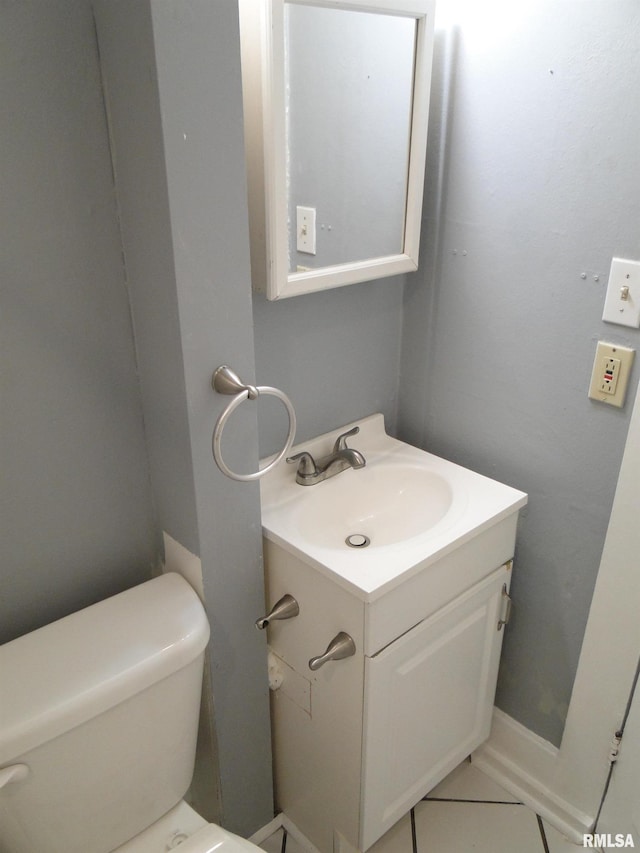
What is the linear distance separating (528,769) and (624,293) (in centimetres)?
112

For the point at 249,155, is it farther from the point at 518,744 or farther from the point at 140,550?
the point at 518,744

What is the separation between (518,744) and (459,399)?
835 mm

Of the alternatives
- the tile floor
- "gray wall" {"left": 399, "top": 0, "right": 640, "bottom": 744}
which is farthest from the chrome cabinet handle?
the tile floor

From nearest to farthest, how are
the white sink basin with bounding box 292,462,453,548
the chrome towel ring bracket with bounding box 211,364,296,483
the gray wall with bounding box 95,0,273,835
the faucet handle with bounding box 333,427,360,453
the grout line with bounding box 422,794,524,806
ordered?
1. the gray wall with bounding box 95,0,273,835
2. the chrome towel ring bracket with bounding box 211,364,296,483
3. the white sink basin with bounding box 292,462,453,548
4. the faucet handle with bounding box 333,427,360,453
5. the grout line with bounding box 422,794,524,806

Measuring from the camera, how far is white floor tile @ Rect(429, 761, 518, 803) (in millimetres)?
1589

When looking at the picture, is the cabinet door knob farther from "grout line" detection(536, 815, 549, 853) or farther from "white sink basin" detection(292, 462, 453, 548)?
"grout line" detection(536, 815, 549, 853)

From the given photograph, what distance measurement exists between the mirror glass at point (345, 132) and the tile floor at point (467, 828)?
1237mm

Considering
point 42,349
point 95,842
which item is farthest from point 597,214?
point 95,842

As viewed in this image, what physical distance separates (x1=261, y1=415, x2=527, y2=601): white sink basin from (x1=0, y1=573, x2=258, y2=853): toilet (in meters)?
0.24

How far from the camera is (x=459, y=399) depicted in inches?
59.1

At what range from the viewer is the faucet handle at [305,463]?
1395 millimetres

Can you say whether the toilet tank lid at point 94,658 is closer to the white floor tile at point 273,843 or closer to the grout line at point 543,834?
the white floor tile at point 273,843

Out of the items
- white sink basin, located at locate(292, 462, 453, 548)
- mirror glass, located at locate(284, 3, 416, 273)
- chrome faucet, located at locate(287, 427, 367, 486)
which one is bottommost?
white sink basin, located at locate(292, 462, 453, 548)

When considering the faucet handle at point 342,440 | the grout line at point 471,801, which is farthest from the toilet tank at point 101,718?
the grout line at point 471,801
